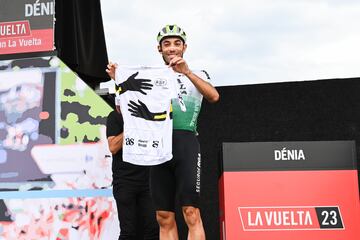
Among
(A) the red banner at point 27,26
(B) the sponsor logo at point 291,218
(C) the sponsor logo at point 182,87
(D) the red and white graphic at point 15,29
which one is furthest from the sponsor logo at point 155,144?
(D) the red and white graphic at point 15,29

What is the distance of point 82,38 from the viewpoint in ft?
13.4

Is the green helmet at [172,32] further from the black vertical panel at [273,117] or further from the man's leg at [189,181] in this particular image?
the black vertical panel at [273,117]

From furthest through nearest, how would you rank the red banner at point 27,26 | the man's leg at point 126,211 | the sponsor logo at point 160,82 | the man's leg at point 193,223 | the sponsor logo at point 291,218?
the red banner at point 27,26, the man's leg at point 126,211, the sponsor logo at point 291,218, the sponsor logo at point 160,82, the man's leg at point 193,223

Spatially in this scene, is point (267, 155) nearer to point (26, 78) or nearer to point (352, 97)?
point (352, 97)

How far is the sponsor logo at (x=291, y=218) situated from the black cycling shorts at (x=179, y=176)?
0.48 meters

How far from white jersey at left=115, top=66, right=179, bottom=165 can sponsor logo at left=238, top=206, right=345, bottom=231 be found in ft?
2.01

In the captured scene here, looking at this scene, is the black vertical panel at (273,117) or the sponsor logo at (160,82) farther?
the black vertical panel at (273,117)

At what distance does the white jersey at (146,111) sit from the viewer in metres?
2.23

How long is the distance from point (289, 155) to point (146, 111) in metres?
0.77

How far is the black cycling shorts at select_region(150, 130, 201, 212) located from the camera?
2121 mm

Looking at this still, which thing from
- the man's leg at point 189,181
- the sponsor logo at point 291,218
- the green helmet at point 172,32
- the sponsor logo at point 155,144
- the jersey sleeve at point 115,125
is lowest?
the sponsor logo at point 291,218

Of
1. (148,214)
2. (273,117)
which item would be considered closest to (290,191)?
(148,214)

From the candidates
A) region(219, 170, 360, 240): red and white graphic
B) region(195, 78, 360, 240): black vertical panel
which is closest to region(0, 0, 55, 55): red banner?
region(195, 78, 360, 240): black vertical panel

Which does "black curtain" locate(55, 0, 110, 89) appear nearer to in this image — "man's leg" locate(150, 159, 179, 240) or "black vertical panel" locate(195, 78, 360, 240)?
"black vertical panel" locate(195, 78, 360, 240)
